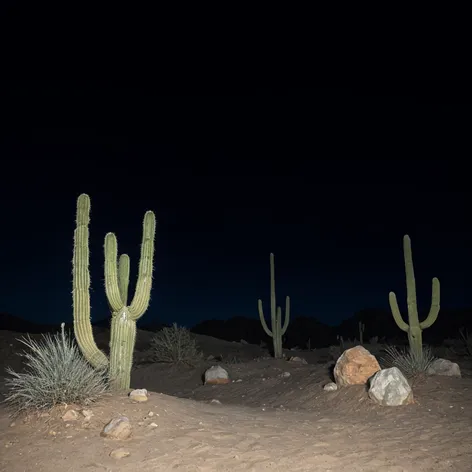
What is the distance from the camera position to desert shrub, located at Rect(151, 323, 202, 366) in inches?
631

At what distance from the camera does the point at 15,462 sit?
5.77m

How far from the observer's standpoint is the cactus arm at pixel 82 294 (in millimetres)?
8688

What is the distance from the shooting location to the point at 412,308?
1191 cm

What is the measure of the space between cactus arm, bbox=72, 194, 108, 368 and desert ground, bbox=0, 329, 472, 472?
47.2 inches

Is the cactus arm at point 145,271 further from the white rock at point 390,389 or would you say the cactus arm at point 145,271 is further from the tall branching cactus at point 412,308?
the tall branching cactus at point 412,308

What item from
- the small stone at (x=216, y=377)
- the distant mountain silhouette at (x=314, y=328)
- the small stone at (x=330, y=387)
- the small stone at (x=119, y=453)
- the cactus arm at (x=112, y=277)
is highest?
the cactus arm at (x=112, y=277)

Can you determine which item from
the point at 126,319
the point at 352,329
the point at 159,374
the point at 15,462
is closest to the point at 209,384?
the point at 159,374

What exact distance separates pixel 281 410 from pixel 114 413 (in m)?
3.74

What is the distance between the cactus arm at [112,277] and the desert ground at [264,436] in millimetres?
1779

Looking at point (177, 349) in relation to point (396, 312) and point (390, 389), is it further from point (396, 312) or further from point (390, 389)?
point (390, 389)

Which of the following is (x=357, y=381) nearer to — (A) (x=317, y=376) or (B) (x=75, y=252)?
(A) (x=317, y=376)

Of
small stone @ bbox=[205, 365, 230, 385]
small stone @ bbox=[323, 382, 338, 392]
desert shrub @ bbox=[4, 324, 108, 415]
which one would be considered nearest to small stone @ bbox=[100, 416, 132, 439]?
desert shrub @ bbox=[4, 324, 108, 415]

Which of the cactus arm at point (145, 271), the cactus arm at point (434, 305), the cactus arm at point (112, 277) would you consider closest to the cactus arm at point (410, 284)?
the cactus arm at point (434, 305)

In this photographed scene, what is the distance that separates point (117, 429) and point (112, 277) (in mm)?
3152
